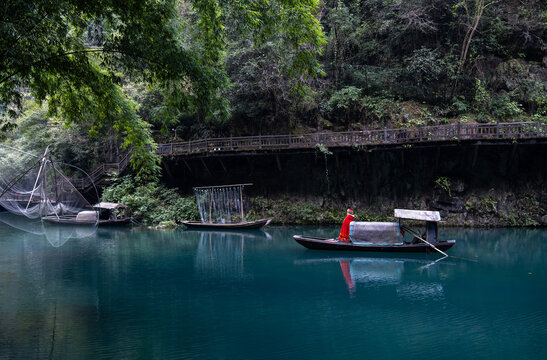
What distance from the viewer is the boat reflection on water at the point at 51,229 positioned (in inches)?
470

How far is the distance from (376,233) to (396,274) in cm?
208

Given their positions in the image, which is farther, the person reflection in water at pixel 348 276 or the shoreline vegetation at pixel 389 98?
the shoreline vegetation at pixel 389 98

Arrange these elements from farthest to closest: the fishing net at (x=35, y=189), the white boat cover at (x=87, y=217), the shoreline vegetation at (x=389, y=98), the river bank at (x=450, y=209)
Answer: the shoreline vegetation at (x=389, y=98) → the river bank at (x=450, y=209) → the white boat cover at (x=87, y=217) → the fishing net at (x=35, y=189)

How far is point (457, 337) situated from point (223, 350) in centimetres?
389

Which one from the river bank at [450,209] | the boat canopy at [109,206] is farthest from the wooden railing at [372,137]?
the river bank at [450,209]

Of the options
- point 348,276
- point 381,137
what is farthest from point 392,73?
point 348,276

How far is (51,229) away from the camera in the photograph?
15297 millimetres

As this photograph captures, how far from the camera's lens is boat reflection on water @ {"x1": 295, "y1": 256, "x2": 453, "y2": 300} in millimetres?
9000

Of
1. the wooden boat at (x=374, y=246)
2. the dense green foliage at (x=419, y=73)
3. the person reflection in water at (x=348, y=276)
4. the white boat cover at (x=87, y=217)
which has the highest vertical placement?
the dense green foliage at (x=419, y=73)

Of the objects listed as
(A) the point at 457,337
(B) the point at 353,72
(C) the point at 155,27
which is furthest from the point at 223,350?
(B) the point at 353,72

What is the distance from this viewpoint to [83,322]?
22.4 feet

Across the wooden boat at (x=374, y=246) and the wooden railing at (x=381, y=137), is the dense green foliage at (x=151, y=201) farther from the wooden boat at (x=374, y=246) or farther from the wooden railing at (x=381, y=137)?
the wooden boat at (x=374, y=246)

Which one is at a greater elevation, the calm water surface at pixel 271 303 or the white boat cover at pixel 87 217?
the white boat cover at pixel 87 217

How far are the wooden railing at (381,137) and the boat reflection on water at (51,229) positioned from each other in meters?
6.23
